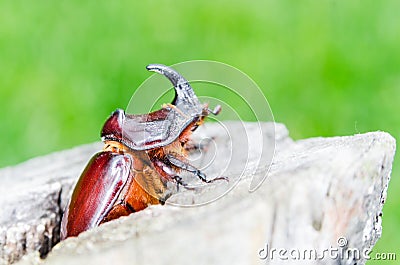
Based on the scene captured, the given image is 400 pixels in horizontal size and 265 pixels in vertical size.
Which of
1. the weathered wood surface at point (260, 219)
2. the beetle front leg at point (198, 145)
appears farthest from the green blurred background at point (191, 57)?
the weathered wood surface at point (260, 219)

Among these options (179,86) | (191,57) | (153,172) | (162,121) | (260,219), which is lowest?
(260,219)

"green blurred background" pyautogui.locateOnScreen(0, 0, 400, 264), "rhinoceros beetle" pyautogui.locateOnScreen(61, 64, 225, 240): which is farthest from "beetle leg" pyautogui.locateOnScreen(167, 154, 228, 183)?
"green blurred background" pyautogui.locateOnScreen(0, 0, 400, 264)

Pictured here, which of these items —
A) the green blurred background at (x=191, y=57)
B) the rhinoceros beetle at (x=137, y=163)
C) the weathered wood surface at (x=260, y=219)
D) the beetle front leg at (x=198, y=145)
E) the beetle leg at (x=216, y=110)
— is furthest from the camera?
the green blurred background at (x=191, y=57)

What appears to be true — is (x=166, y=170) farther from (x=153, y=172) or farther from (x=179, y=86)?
(x=179, y=86)

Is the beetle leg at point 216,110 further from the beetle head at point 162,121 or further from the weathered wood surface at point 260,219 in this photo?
the weathered wood surface at point 260,219

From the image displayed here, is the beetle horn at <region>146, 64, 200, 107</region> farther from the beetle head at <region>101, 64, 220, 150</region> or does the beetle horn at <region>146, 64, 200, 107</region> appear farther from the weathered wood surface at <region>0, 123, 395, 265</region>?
the weathered wood surface at <region>0, 123, 395, 265</region>

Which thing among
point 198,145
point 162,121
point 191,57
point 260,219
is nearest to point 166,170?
point 162,121
